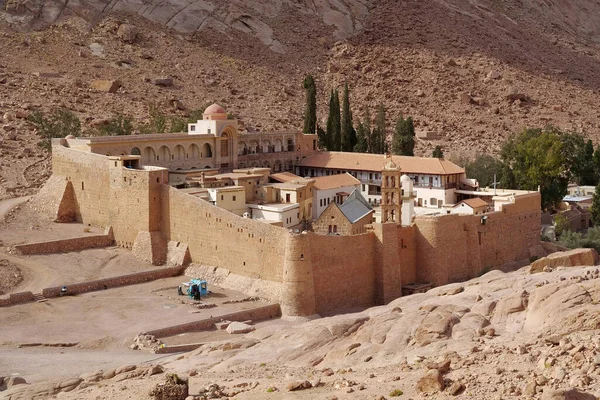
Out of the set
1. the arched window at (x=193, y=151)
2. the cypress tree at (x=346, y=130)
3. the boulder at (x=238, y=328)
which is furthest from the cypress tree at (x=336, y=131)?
the boulder at (x=238, y=328)

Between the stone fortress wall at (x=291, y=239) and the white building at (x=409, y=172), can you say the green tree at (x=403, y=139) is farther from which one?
the stone fortress wall at (x=291, y=239)

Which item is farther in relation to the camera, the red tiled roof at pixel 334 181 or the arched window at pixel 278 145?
the arched window at pixel 278 145

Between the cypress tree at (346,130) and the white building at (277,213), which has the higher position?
the cypress tree at (346,130)

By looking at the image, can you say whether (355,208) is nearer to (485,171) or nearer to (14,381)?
(485,171)

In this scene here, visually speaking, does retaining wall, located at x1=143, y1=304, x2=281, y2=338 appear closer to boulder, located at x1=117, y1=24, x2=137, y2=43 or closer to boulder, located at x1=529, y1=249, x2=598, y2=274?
boulder, located at x1=529, y1=249, x2=598, y2=274

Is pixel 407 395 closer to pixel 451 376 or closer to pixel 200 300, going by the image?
pixel 451 376

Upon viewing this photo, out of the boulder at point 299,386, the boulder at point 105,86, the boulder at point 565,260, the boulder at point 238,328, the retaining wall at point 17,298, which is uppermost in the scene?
the boulder at point 105,86

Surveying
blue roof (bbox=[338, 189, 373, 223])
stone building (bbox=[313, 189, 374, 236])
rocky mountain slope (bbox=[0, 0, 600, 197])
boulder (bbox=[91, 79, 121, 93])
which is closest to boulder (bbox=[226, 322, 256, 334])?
stone building (bbox=[313, 189, 374, 236])

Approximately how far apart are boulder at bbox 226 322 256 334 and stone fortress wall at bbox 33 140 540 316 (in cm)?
223

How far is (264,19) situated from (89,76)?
67.8 feet

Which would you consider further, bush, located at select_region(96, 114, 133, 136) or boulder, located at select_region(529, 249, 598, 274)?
bush, located at select_region(96, 114, 133, 136)

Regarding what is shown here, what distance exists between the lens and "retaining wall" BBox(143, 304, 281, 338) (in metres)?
33.9

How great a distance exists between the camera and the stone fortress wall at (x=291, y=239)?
37219mm

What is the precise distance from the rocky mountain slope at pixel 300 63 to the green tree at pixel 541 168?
1148 centimetres
